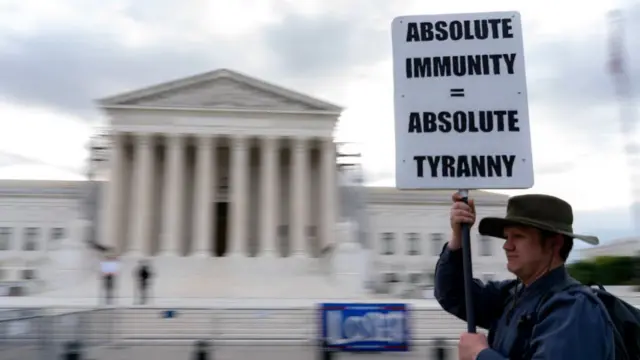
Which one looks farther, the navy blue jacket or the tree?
the tree

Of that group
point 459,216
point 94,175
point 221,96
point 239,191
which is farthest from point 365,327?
point 94,175

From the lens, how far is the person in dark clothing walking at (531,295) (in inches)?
77.2

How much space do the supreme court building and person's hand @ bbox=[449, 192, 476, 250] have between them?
35.1 metres

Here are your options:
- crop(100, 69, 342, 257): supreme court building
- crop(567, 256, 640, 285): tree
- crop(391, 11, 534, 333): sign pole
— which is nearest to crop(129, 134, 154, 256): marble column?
crop(100, 69, 342, 257): supreme court building

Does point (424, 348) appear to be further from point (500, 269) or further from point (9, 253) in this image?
point (9, 253)

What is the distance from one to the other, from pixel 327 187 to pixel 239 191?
5825mm

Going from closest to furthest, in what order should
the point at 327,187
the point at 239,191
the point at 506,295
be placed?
the point at 506,295 < the point at 239,191 < the point at 327,187

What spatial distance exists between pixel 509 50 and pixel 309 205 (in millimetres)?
39683

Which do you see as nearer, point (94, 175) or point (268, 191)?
point (268, 191)

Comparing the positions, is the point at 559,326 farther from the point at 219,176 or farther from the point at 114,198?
the point at 219,176

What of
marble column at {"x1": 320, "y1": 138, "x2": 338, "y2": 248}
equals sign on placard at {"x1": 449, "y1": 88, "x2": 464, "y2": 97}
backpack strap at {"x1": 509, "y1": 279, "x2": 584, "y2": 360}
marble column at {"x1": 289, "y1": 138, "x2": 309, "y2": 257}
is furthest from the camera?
marble column at {"x1": 320, "y1": 138, "x2": 338, "y2": 248}

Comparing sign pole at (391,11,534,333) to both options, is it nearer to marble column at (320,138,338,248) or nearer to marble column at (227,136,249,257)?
marble column at (227,136,249,257)

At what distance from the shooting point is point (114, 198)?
129 ft

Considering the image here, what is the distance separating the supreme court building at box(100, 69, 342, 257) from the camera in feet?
126
